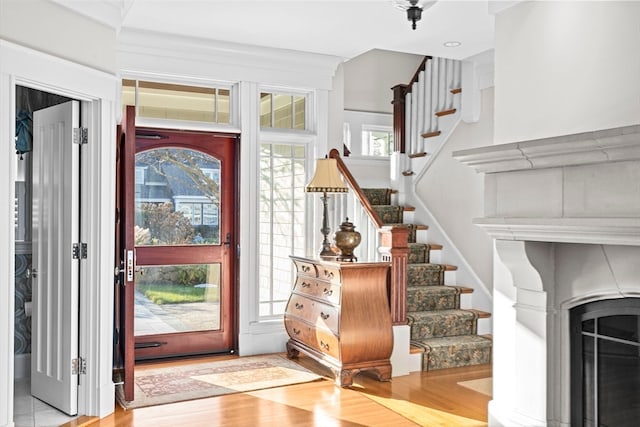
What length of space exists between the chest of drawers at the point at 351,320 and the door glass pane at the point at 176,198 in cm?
119

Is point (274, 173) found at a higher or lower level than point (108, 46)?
lower

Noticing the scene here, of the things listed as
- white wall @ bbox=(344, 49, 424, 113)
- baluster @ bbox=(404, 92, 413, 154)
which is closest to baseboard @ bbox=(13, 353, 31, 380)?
baluster @ bbox=(404, 92, 413, 154)

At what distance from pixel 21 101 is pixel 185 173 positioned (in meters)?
1.39

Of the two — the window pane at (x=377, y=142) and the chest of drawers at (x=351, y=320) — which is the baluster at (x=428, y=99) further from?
the chest of drawers at (x=351, y=320)

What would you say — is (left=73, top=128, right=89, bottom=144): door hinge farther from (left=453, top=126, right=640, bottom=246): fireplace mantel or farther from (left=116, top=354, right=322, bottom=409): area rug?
(left=453, top=126, right=640, bottom=246): fireplace mantel

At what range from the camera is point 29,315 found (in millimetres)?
4844

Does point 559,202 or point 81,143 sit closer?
point 559,202

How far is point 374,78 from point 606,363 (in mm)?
5296


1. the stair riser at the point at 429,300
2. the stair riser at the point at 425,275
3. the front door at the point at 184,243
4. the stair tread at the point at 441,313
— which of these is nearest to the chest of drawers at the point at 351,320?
the stair tread at the point at 441,313

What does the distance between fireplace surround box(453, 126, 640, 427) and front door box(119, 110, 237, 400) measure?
2644 millimetres

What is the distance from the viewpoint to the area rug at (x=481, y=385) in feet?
14.7

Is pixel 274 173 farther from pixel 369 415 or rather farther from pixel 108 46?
pixel 369 415

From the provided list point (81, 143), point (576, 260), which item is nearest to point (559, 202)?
point (576, 260)

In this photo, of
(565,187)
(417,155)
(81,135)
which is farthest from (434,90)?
(81,135)
